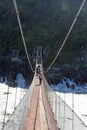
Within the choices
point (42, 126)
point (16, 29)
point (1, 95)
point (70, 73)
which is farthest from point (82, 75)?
point (42, 126)

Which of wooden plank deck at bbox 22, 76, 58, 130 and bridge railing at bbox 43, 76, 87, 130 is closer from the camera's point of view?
wooden plank deck at bbox 22, 76, 58, 130

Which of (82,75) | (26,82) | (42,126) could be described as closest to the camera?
(42,126)

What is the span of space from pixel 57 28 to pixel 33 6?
1418cm

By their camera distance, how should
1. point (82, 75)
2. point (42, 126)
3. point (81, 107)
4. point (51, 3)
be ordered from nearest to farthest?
point (42, 126) → point (81, 107) → point (82, 75) → point (51, 3)

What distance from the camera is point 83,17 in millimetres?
160500

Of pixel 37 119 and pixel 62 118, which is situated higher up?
pixel 37 119

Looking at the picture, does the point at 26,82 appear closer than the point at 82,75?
Yes

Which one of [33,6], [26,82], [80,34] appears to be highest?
[33,6]

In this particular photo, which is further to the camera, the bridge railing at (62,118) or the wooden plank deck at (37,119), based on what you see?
the bridge railing at (62,118)

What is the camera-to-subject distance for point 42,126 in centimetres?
2261

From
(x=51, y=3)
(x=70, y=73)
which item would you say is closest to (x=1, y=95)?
(x=70, y=73)

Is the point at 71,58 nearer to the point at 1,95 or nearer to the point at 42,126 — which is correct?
the point at 1,95

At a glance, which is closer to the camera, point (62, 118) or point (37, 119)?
point (37, 119)

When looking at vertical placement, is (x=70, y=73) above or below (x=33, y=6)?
below
